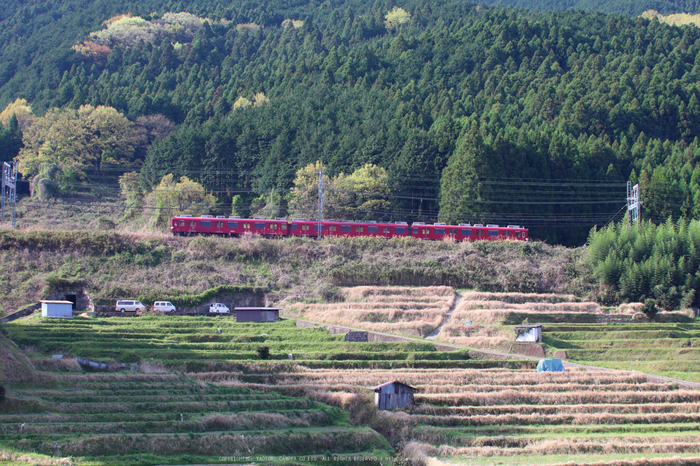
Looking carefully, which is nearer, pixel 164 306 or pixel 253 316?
pixel 253 316

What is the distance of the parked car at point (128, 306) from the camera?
37094 mm

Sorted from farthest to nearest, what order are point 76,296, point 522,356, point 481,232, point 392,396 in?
1. point 481,232
2. point 76,296
3. point 522,356
4. point 392,396

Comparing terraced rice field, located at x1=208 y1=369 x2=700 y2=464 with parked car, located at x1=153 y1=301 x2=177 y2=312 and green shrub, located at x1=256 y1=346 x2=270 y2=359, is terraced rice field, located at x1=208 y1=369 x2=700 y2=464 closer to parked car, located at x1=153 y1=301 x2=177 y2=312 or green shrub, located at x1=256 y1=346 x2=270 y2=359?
green shrub, located at x1=256 y1=346 x2=270 y2=359

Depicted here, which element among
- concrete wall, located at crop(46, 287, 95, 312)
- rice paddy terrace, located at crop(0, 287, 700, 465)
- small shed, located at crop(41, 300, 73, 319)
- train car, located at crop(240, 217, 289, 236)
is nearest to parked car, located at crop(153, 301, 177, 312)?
rice paddy terrace, located at crop(0, 287, 700, 465)

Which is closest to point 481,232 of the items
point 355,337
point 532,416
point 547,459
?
point 355,337

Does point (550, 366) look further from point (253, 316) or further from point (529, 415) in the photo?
point (253, 316)

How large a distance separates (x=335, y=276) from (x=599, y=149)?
27.4 meters

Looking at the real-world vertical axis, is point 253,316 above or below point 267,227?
below

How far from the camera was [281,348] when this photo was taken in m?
31.2

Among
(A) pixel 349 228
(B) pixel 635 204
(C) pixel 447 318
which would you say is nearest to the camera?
(C) pixel 447 318

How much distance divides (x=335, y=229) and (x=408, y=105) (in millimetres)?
20869

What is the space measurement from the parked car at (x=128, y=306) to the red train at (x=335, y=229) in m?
11.0

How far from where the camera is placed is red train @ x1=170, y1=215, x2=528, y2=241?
4775 cm

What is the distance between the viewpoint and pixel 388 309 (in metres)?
37.2
